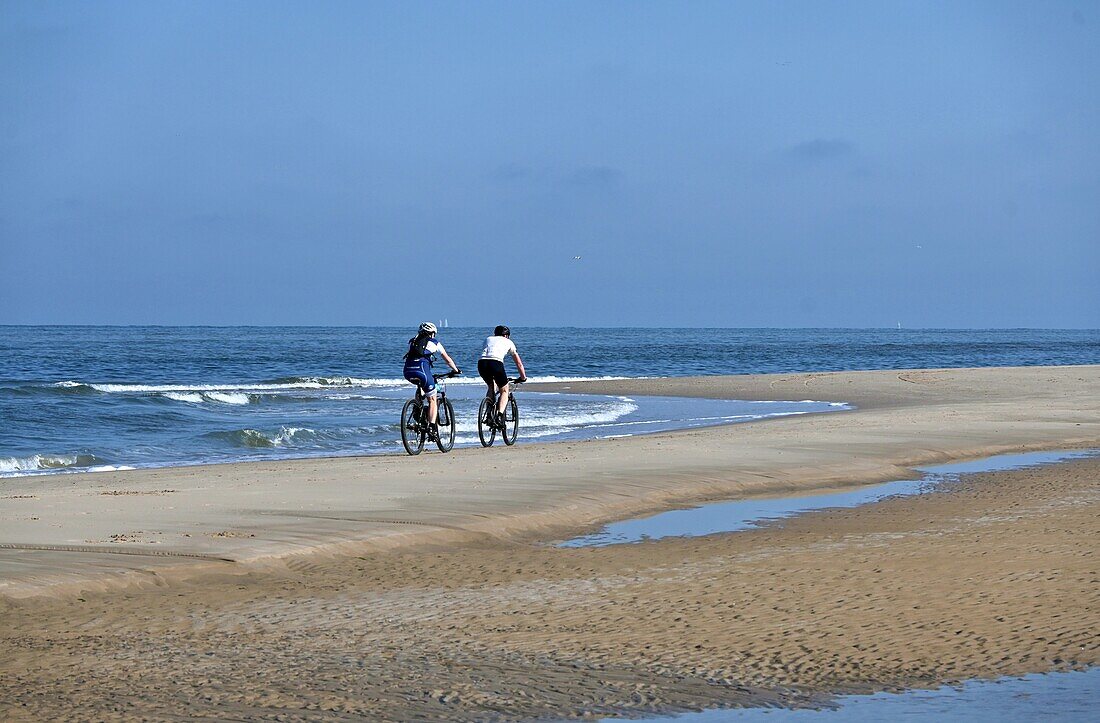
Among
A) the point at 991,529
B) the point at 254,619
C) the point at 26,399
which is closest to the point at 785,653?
the point at 254,619

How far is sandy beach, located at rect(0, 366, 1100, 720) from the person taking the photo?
524 cm

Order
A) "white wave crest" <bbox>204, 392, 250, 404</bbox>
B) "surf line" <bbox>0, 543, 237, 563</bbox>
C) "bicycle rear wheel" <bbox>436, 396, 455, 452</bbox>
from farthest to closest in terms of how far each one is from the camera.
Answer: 1. "white wave crest" <bbox>204, 392, 250, 404</bbox>
2. "bicycle rear wheel" <bbox>436, 396, 455, 452</bbox>
3. "surf line" <bbox>0, 543, 237, 563</bbox>

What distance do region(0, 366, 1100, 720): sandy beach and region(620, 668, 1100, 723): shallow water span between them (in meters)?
0.16

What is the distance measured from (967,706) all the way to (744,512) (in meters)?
6.00

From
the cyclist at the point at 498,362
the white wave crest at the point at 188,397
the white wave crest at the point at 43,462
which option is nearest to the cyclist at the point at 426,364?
the cyclist at the point at 498,362

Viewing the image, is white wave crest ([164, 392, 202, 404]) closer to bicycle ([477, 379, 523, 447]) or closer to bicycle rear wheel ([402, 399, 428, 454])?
bicycle ([477, 379, 523, 447])

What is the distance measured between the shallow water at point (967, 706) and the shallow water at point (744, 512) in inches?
168

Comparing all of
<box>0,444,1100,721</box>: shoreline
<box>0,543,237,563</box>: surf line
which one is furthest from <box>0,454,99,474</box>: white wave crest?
<box>0,444,1100,721</box>: shoreline

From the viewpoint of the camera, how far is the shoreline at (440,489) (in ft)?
28.2

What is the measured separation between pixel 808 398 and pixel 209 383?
Result: 24.0 meters

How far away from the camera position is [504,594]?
7188 millimetres

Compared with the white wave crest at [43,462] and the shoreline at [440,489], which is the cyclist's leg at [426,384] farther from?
the white wave crest at [43,462]

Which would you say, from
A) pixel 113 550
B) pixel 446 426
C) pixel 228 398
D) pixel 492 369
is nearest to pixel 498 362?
pixel 492 369

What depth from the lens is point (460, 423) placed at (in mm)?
24234
